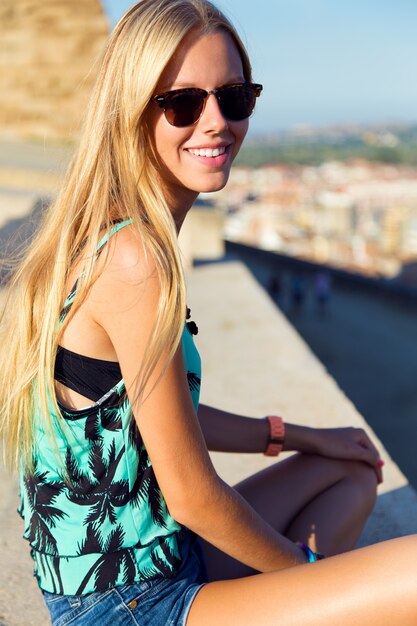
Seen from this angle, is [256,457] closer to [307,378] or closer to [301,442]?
[301,442]

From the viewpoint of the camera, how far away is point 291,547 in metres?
1.41

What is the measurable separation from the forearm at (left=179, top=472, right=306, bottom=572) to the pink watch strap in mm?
485

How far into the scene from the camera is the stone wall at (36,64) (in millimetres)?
12953

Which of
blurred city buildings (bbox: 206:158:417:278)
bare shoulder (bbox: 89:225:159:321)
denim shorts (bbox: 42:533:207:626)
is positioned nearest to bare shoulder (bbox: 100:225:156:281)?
bare shoulder (bbox: 89:225:159:321)

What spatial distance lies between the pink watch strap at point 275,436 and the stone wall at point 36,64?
38.5 feet

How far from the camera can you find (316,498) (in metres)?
1.80

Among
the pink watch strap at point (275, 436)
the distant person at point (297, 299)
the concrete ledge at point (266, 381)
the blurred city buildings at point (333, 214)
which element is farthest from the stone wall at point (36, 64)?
the pink watch strap at point (275, 436)

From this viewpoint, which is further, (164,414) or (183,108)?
(183,108)

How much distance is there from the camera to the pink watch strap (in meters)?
1.87

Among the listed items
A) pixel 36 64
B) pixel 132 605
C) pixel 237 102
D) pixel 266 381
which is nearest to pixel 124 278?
pixel 237 102

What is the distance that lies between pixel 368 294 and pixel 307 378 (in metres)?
9.01

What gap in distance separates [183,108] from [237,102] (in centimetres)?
12

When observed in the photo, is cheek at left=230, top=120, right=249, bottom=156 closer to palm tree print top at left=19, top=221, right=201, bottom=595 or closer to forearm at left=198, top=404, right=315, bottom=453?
palm tree print top at left=19, top=221, right=201, bottom=595

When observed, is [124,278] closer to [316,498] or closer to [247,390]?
[316,498]
